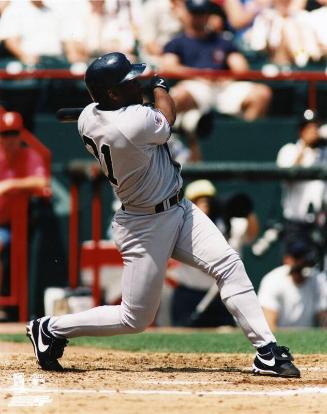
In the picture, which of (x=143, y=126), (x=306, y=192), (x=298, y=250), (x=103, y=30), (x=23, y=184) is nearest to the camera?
(x=143, y=126)

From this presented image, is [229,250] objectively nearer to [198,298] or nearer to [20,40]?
[198,298]

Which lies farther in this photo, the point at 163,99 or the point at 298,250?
the point at 298,250

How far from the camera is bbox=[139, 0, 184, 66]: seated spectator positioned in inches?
384

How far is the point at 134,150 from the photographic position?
15.9 feet

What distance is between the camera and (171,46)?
966 centimetres

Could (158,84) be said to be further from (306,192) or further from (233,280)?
(306,192)

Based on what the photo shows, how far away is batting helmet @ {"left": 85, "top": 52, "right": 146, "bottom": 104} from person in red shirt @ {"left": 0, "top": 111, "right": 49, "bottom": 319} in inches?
159

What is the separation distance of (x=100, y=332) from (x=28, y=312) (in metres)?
3.67

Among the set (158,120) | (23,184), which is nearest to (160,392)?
(158,120)

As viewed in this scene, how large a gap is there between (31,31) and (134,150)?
16.5 ft

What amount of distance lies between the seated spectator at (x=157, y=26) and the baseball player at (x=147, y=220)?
4747mm

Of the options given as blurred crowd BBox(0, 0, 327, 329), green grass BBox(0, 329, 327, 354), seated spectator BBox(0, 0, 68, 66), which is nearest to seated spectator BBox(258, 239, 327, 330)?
blurred crowd BBox(0, 0, 327, 329)

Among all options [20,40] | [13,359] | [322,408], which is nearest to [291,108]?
[20,40]

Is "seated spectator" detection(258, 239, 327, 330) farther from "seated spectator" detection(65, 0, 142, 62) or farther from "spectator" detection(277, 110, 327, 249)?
"seated spectator" detection(65, 0, 142, 62)
